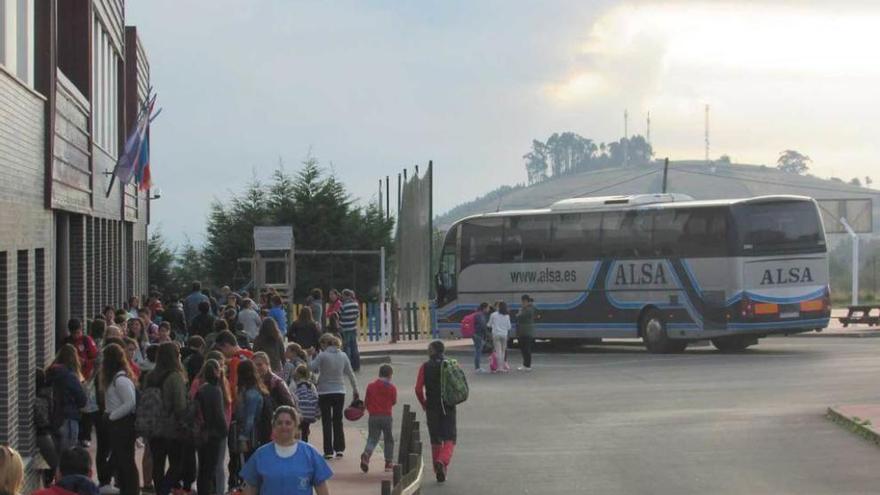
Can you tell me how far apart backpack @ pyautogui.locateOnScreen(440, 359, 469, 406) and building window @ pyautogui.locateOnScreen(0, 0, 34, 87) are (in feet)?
19.0

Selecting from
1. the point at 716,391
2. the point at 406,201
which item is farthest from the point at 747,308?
the point at 406,201

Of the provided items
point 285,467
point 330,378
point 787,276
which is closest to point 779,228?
point 787,276

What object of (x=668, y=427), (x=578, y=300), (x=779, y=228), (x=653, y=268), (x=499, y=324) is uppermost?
(x=779, y=228)

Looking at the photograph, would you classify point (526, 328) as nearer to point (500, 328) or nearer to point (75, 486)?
point (500, 328)

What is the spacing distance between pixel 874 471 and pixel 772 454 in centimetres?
183

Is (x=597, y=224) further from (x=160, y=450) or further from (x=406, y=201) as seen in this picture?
(x=160, y=450)

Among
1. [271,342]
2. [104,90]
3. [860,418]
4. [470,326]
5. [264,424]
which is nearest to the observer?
[264,424]

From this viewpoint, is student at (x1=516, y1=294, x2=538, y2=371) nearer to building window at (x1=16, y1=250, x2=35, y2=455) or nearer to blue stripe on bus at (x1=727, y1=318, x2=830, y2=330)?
blue stripe on bus at (x1=727, y1=318, x2=830, y2=330)

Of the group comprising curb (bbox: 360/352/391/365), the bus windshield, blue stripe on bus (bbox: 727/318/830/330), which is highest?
the bus windshield

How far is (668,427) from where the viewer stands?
2273 cm

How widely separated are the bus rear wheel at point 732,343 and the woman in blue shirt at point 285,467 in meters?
30.1

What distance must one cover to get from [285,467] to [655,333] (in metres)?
28.7

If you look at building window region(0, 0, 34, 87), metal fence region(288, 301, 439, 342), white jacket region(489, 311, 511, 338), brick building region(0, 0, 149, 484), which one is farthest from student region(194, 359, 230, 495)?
metal fence region(288, 301, 439, 342)

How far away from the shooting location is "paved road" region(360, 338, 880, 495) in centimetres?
1744
